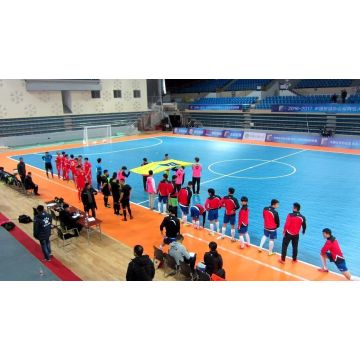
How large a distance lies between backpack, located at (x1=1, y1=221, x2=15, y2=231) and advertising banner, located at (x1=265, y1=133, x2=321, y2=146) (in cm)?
2191

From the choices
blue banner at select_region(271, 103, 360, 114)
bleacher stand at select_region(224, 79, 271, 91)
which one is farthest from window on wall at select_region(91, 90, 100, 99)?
blue banner at select_region(271, 103, 360, 114)

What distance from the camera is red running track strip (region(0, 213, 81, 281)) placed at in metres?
7.84

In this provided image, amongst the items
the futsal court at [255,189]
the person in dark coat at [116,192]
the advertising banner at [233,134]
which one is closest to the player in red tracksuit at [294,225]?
the futsal court at [255,189]

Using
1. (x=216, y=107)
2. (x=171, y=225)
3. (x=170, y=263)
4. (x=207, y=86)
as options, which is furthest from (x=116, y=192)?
(x=207, y=86)

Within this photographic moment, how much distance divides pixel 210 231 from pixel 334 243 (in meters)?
3.80

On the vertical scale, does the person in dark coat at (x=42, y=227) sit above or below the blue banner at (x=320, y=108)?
below

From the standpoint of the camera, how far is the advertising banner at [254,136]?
28603 mm

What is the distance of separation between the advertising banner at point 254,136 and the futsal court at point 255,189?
154 cm

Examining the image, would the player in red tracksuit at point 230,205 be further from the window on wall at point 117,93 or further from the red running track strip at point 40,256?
the window on wall at point 117,93

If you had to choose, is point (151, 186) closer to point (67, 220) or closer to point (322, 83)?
point (67, 220)

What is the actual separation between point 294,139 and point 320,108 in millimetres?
3627

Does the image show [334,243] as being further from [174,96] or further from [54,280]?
[174,96]

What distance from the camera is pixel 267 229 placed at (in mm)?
8484

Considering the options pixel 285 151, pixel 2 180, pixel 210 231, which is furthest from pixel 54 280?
pixel 285 151
